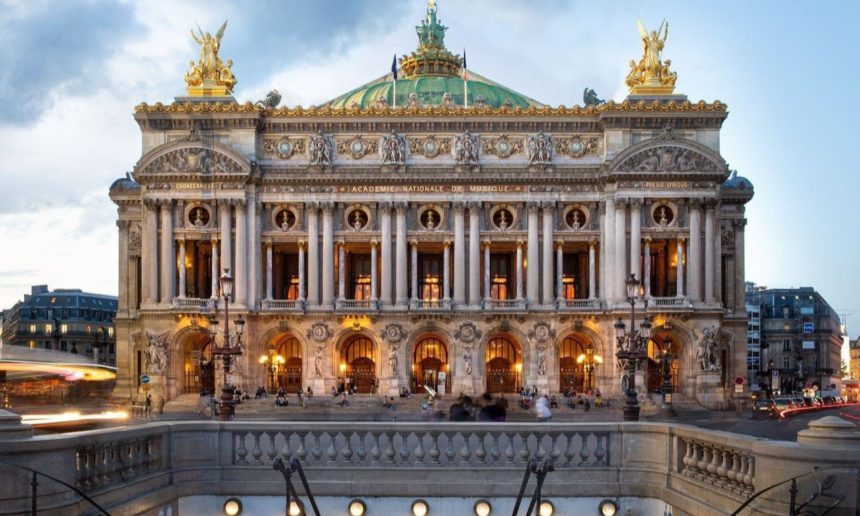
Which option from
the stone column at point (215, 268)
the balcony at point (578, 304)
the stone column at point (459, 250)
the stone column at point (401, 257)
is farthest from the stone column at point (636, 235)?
the stone column at point (215, 268)

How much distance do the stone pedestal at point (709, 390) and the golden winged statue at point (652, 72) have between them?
793 inches

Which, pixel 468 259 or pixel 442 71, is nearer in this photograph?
pixel 468 259

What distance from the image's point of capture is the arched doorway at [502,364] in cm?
6788

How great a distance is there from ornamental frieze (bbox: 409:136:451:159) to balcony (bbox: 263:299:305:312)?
13132 mm

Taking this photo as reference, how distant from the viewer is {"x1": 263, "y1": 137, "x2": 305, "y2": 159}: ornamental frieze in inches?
2670

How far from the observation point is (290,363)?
6819 cm

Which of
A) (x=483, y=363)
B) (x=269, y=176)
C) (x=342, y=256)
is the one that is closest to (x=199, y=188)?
(x=269, y=176)

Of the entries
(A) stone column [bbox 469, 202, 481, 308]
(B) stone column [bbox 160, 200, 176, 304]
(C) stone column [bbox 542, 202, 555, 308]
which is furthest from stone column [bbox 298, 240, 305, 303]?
(C) stone column [bbox 542, 202, 555, 308]

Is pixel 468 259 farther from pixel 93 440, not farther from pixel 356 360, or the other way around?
pixel 93 440

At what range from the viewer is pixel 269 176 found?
66938mm

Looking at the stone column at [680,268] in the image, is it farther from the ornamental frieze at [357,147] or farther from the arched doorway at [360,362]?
the ornamental frieze at [357,147]

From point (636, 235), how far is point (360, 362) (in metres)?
21.0

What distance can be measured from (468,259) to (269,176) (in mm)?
14935

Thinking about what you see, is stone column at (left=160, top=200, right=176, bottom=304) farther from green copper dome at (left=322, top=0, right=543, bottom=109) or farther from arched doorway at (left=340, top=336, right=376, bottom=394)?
green copper dome at (left=322, top=0, right=543, bottom=109)
